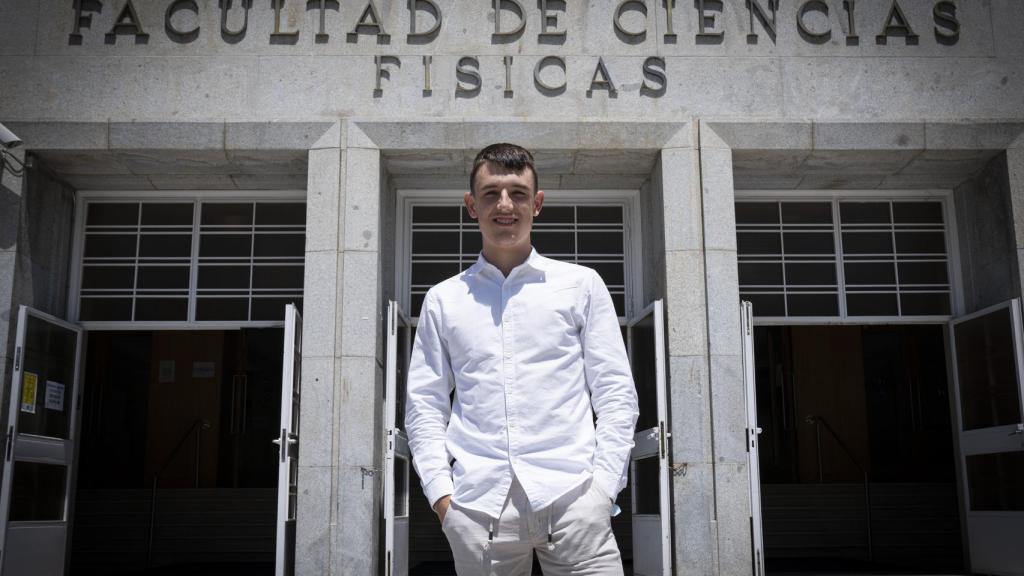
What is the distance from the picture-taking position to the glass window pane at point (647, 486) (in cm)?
808

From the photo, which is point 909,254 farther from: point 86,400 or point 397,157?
point 86,400

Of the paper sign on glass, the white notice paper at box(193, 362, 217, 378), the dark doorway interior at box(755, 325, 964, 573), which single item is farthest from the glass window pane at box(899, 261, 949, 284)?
the white notice paper at box(193, 362, 217, 378)

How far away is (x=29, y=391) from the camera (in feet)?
27.4

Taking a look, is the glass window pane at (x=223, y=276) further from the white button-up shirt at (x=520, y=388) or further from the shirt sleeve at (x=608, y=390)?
the shirt sleeve at (x=608, y=390)

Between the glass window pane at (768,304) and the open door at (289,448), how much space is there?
4.08m

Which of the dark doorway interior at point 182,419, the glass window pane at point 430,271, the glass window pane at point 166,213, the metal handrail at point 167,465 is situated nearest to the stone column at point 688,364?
the glass window pane at point 430,271

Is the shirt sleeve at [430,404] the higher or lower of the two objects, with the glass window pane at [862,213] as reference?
lower

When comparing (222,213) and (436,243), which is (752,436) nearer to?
(436,243)

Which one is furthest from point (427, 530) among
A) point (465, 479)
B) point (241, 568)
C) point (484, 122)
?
point (465, 479)

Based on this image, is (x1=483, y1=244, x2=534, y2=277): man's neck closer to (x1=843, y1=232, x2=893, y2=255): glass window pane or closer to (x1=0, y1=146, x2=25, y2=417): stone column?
(x1=0, y1=146, x2=25, y2=417): stone column

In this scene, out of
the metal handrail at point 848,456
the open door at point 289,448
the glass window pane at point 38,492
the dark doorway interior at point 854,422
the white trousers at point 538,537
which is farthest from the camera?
the dark doorway interior at point 854,422

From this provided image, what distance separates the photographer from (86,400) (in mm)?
15852

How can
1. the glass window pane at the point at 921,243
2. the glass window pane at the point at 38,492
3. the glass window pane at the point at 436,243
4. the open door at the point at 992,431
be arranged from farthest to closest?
1. the glass window pane at the point at 921,243
2. the glass window pane at the point at 436,243
3. the open door at the point at 992,431
4. the glass window pane at the point at 38,492

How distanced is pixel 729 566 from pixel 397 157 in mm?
4221
